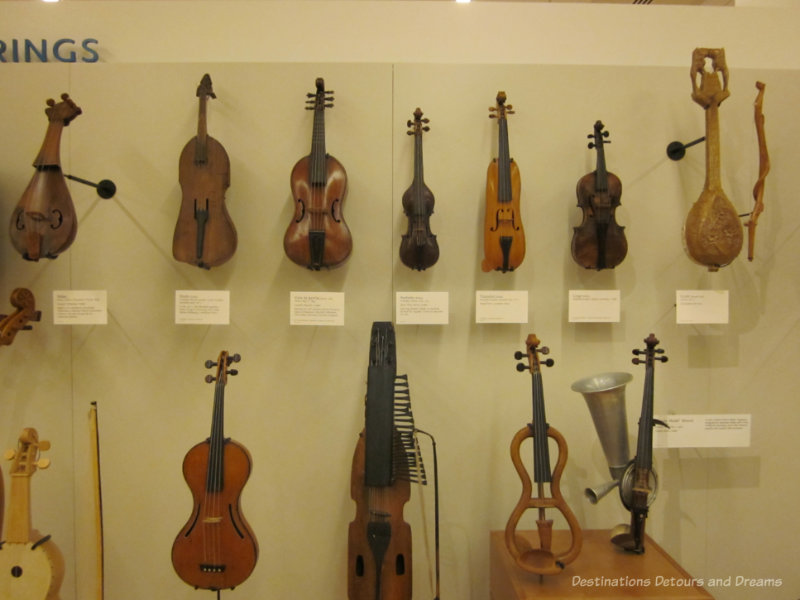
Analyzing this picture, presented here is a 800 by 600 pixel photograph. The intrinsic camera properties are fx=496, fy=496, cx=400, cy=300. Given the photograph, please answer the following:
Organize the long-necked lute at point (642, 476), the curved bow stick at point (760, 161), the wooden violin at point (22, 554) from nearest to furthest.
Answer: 1. the wooden violin at point (22, 554)
2. the long-necked lute at point (642, 476)
3. the curved bow stick at point (760, 161)

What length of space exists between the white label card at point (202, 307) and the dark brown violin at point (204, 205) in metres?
0.15

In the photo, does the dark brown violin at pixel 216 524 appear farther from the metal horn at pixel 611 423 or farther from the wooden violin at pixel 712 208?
the wooden violin at pixel 712 208

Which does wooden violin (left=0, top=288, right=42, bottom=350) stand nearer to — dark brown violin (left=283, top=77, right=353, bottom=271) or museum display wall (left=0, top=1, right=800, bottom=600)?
museum display wall (left=0, top=1, right=800, bottom=600)

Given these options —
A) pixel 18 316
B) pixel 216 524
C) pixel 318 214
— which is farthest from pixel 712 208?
pixel 18 316

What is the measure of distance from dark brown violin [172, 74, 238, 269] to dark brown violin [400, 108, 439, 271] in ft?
2.16

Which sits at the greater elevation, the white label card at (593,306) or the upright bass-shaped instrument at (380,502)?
the white label card at (593,306)

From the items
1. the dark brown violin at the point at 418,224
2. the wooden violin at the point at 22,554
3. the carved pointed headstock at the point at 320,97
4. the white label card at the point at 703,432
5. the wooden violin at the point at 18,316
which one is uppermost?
the carved pointed headstock at the point at 320,97

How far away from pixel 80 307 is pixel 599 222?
2.02 metres

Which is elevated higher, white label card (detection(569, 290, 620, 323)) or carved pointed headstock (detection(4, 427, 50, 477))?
white label card (detection(569, 290, 620, 323))

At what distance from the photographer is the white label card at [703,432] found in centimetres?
199

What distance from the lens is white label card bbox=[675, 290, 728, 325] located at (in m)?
1.97

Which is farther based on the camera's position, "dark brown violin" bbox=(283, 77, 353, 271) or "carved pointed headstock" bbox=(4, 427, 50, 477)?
"dark brown violin" bbox=(283, 77, 353, 271)

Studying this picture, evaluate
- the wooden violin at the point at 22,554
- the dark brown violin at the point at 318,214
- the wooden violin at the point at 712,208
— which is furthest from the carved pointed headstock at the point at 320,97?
the wooden violin at the point at 22,554

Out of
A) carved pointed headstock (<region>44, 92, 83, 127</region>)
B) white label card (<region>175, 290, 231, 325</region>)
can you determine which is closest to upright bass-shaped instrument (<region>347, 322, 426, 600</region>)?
white label card (<region>175, 290, 231, 325</region>)
